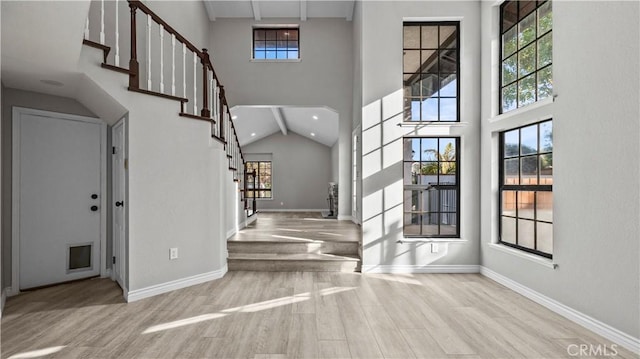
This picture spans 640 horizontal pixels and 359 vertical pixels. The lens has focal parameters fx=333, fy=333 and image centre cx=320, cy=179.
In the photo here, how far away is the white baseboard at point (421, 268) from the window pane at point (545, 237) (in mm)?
1114

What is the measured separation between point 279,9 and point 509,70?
4717 millimetres

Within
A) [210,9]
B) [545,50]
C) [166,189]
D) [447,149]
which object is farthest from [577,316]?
[210,9]

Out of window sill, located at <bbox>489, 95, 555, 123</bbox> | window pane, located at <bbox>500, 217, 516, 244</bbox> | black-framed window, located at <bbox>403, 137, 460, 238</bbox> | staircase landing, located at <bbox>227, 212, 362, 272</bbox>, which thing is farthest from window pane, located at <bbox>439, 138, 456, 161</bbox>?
staircase landing, located at <bbox>227, 212, 362, 272</bbox>

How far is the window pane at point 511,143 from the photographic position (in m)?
3.81

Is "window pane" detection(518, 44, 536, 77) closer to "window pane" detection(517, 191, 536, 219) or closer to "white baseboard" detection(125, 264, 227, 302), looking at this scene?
"window pane" detection(517, 191, 536, 219)

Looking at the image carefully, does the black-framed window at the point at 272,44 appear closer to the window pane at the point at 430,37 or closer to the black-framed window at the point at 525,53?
the window pane at the point at 430,37

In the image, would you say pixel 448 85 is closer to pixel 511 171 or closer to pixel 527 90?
pixel 527 90

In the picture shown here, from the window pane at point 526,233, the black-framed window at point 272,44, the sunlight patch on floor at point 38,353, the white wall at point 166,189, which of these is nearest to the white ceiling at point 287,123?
the black-framed window at point 272,44

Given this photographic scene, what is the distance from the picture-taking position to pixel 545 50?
3396 mm

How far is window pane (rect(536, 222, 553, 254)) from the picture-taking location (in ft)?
11.0

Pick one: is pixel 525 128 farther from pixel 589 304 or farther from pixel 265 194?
pixel 265 194

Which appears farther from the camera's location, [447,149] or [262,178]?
[262,178]

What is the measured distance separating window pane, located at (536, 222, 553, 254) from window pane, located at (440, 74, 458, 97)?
6.50ft

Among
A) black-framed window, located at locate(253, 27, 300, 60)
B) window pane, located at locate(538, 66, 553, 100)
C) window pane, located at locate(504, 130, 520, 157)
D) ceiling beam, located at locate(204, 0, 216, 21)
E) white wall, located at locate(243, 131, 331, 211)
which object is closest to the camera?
window pane, located at locate(538, 66, 553, 100)
